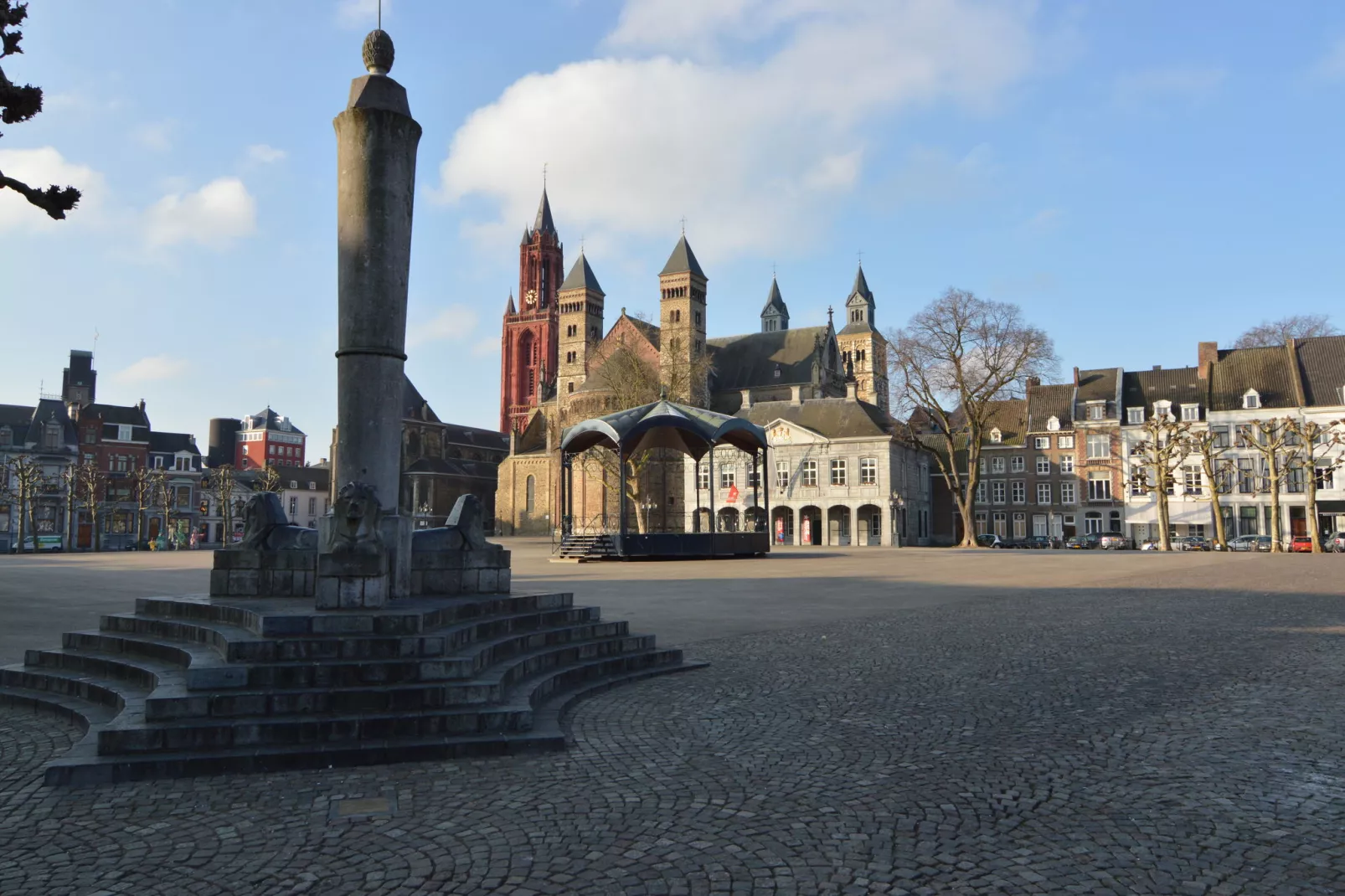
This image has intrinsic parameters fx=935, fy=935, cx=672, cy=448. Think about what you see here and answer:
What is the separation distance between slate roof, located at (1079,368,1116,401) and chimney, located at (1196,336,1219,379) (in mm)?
5343

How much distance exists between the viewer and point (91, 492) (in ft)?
170

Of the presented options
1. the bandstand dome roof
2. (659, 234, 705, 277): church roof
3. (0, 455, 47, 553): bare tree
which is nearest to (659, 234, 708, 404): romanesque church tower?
(659, 234, 705, 277): church roof

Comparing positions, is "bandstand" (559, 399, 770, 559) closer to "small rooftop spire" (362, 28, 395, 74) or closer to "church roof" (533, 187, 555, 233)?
"small rooftop spire" (362, 28, 395, 74)

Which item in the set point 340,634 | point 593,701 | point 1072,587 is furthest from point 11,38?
point 1072,587

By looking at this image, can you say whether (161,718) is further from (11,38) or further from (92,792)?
(11,38)

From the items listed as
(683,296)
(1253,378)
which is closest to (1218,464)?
(1253,378)

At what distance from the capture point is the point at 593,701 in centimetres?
820

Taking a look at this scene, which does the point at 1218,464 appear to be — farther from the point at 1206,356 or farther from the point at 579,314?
the point at 579,314

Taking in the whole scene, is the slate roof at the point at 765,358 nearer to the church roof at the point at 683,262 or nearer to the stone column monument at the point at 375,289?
the church roof at the point at 683,262

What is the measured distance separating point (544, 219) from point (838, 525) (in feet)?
243

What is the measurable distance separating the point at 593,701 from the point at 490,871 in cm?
389

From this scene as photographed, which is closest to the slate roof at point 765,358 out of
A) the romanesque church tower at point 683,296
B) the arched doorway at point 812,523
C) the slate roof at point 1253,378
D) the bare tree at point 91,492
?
the romanesque church tower at point 683,296

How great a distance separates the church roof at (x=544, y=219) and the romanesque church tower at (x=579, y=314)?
77.2ft

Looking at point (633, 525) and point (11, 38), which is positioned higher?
point (11, 38)
